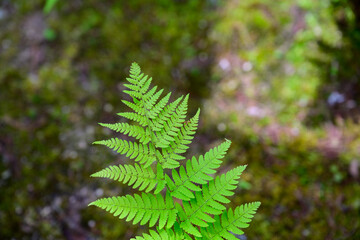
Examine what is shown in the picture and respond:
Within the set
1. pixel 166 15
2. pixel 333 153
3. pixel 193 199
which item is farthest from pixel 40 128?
pixel 333 153

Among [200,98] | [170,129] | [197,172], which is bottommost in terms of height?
[197,172]

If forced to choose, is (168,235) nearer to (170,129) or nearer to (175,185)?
(175,185)

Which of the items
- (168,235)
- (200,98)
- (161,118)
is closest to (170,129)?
(161,118)

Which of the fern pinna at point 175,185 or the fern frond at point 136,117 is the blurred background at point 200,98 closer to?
the fern pinna at point 175,185

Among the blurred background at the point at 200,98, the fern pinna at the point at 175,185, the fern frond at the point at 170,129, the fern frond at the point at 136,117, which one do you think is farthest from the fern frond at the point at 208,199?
the blurred background at the point at 200,98

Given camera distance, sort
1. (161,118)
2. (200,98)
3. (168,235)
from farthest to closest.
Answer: (200,98) < (161,118) < (168,235)

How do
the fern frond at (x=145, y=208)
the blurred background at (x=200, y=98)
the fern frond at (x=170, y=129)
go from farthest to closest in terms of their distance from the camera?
the blurred background at (x=200, y=98), the fern frond at (x=170, y=129), the fern frond at (x=145, y=208)

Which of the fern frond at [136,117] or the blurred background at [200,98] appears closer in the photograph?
the fern frond at [136,117]

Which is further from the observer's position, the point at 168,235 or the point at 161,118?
the point at 161,118
